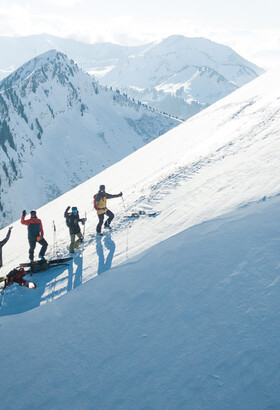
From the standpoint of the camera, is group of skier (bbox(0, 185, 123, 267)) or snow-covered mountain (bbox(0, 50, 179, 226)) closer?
group of skier (bbox(0, 185, 123, 267))

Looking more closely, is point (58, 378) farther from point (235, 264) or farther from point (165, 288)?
point (235, 264)

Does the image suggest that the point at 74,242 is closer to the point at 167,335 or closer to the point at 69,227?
the point at 69,227

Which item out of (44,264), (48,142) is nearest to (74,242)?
(44,264)

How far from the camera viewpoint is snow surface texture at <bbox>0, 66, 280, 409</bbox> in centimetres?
467

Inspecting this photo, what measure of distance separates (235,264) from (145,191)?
8.15 meters

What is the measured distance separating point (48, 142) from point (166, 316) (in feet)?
585

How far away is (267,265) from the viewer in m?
6.21

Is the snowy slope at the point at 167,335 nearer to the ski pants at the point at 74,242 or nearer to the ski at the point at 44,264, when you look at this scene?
the ski at the point at 44,264

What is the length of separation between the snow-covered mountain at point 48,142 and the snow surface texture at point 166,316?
120453 mm

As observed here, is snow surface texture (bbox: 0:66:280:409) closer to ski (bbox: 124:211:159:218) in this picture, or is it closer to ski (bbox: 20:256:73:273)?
ski (bbox: 20:256:73:273)

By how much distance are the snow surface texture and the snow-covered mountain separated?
120m

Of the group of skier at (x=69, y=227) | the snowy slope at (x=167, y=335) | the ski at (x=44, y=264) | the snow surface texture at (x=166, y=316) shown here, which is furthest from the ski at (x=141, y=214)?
the snowy slope at (x=167, y=335)

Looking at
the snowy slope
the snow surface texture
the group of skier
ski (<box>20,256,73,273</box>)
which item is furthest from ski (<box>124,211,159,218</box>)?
the snowy slope

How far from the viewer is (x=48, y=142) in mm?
172375
